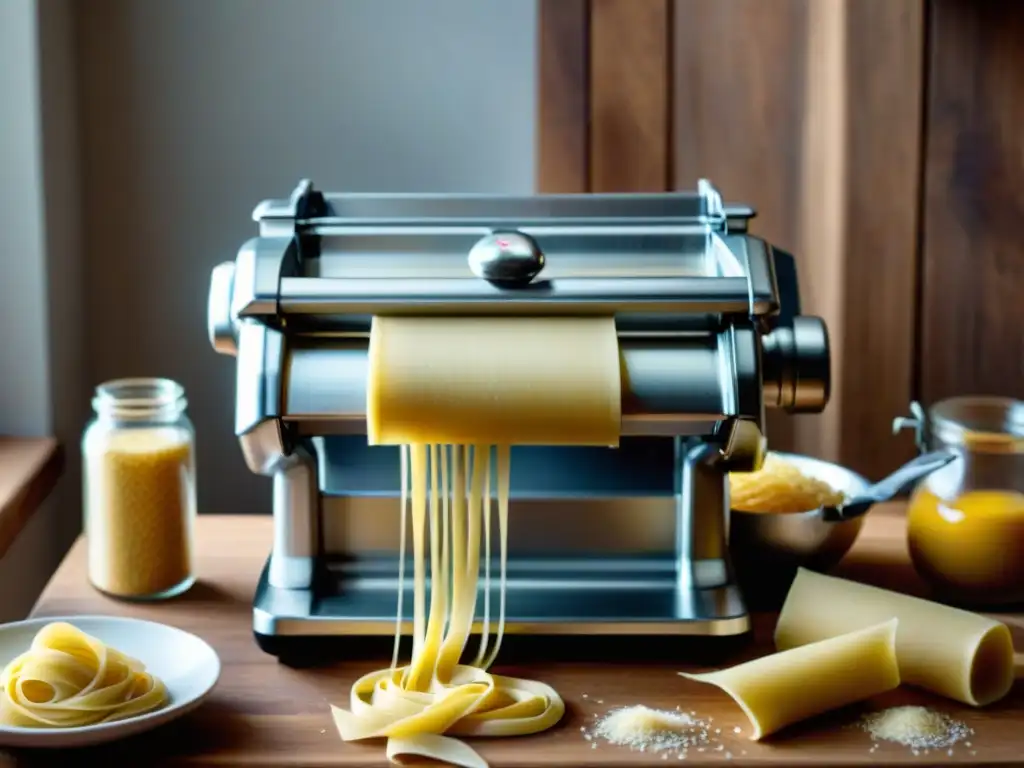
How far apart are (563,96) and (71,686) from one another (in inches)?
41.8

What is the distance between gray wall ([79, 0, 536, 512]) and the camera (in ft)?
5.98

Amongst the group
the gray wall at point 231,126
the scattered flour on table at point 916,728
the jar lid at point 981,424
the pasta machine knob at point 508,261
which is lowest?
the scattered flour on table at point 916,728

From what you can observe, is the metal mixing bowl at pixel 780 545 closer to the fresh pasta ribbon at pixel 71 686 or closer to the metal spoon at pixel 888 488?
the metal spoon at pixel 888 488

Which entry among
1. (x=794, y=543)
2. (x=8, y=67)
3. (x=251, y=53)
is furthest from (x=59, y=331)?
(x=794, y=543)

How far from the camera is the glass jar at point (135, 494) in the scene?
1246mm

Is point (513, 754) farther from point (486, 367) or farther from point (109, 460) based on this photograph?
point (109, 460)

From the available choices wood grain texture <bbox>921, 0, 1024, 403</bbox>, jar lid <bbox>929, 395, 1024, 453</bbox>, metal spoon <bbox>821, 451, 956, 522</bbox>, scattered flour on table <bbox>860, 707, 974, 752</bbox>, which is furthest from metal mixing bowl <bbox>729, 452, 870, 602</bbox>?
wood grain texture <bbox>921, 0, 1024, 403</bbox>

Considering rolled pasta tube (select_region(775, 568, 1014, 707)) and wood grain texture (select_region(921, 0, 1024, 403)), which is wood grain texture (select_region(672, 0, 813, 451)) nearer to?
wood grain texture (select_region(921, 0, 1024, 403))

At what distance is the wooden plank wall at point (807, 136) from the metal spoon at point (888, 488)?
0.54 m

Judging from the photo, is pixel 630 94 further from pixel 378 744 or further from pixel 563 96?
pixel 378 744

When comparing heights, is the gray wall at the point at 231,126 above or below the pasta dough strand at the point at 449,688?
above

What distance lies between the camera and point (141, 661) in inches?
41.8

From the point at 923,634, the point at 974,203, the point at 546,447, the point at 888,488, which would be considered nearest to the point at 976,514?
the point at 888,488

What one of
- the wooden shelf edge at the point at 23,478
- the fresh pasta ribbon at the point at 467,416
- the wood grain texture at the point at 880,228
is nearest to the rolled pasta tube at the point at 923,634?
the fresh pasta ribbon at the point at 467,416
